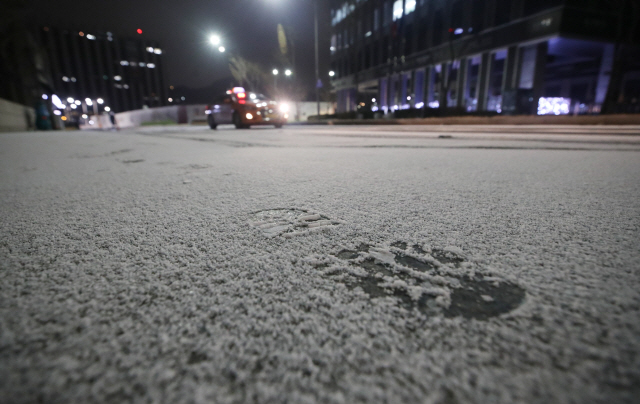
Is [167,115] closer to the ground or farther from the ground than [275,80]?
closer to the ground

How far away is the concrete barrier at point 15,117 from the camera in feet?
44.9

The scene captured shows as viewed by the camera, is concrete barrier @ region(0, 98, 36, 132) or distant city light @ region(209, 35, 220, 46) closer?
concrete barrier @ region(0, 98, 36, 132)

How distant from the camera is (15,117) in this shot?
617 inches

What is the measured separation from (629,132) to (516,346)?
6.96m

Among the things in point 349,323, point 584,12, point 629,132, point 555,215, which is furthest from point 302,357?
point 584,12

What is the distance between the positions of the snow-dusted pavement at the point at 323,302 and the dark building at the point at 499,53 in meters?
17.1

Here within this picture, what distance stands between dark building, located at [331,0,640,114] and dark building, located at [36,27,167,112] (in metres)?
46.1

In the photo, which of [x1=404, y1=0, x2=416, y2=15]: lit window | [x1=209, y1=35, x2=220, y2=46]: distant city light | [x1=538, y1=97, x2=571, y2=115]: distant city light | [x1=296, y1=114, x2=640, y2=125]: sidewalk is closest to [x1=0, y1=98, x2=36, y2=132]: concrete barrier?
[x1=209, y1=35, x2=220, y2=46]: distant city light

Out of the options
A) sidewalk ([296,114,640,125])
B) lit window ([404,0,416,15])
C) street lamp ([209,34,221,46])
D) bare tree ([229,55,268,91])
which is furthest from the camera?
bare tree ([229,55,268,91])

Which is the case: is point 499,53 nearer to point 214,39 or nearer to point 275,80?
point 214,39

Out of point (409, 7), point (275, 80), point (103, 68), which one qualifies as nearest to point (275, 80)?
point (275, 80)

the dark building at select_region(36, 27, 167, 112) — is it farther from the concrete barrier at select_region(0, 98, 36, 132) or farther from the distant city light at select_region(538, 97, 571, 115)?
the distant city light at select_region(538, 97, 571, 115)

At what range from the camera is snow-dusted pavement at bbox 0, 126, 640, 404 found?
41cm

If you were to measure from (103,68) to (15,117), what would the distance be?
205 feet
